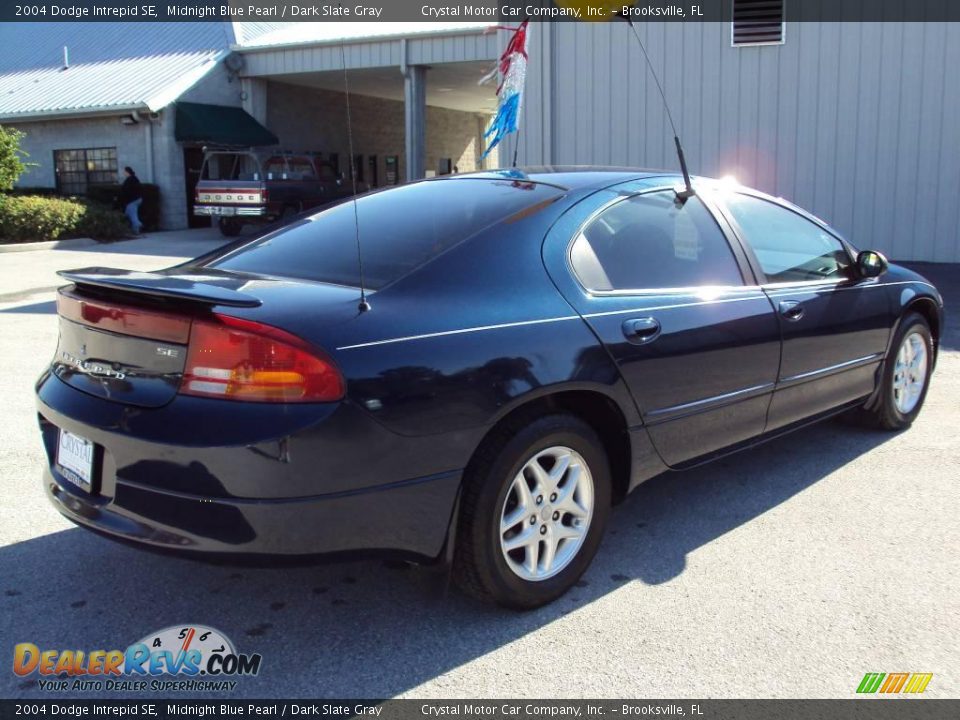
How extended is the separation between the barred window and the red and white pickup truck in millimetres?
3328

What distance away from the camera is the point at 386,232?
348cm

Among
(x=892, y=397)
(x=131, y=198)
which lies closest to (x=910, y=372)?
(x=892, y=397)

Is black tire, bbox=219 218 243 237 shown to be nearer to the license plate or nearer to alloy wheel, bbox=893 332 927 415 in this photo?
alloy wheel, bbox=893 332 927 415

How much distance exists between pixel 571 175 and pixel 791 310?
1229 millimetres

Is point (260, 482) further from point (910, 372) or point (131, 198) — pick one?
point (131, 198)

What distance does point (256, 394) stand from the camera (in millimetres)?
2641

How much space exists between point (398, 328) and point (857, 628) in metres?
1.86

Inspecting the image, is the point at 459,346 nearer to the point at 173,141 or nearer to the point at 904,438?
the point at 904,438

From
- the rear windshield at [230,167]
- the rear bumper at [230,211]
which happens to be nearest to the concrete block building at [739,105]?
the rear windshield at [230,167]

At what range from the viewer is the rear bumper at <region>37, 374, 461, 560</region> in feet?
8.54

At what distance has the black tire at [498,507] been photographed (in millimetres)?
2957

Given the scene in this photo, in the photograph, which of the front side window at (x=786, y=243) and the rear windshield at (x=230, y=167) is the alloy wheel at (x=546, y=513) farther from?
the rear windshield at (x=230, y=167)

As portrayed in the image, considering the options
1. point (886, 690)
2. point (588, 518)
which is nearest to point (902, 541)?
point (886, 690)

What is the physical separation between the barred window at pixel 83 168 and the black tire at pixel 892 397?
21.9m
